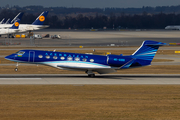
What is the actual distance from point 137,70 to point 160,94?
2119cm

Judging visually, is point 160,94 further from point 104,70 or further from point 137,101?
point 104,70

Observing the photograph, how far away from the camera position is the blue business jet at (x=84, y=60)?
44.4 m

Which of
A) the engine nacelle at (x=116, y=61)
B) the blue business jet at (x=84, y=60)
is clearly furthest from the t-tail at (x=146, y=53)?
the engine nacelle at (x=116, y=61)

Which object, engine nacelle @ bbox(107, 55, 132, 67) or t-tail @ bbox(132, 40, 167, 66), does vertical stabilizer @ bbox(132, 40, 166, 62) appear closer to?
t-tail @ bbox(132, 40, 167, 66)

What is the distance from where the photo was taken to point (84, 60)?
45031mm

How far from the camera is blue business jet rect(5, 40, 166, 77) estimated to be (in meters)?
44.4

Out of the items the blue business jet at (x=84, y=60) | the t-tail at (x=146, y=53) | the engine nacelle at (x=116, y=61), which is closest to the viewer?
the blue business jet at (x=84, y=60)

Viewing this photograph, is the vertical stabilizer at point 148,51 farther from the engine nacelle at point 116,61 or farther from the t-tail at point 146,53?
the engine nacelle at point 116,61

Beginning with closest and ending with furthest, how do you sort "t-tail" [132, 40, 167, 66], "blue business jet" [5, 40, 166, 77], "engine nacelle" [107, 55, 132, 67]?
"blue business jet" [5, 40, 166, 77] → "engine nacelle" [107, 55, 132, 67] → "t-tail" [132, 40, 167, 66]

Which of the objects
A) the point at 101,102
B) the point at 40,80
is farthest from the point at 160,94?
the point at 40,80

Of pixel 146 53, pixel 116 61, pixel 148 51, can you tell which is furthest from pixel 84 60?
pixel 148 51

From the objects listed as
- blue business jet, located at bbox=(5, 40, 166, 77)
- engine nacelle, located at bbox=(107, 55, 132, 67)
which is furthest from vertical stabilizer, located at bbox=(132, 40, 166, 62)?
engine nacelle, located at bbox=(107, 55, 132, 67)

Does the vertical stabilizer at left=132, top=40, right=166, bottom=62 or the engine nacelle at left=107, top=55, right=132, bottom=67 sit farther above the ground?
the vertical stabilizer at left=132, top=40, right=166, bottom=62

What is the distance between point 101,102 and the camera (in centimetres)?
2977
